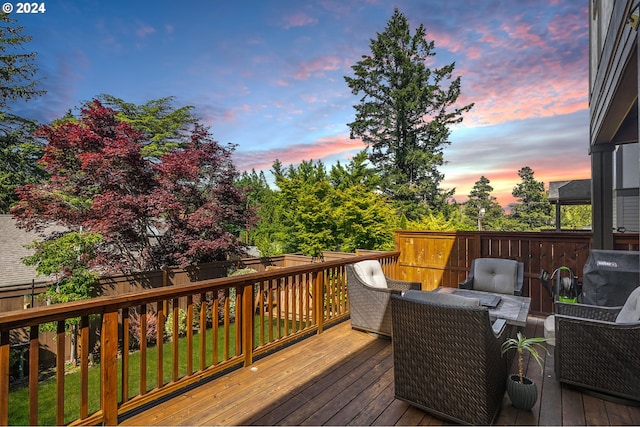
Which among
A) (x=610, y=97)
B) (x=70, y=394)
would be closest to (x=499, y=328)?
(x=610, y=97)

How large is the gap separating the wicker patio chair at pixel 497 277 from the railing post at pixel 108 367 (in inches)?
162

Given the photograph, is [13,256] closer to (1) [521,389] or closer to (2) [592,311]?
(1) [521,389]

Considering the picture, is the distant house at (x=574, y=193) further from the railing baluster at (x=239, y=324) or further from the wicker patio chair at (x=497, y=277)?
the railing baluster at (x=239, y=324)

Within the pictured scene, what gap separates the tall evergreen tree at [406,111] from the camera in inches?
640

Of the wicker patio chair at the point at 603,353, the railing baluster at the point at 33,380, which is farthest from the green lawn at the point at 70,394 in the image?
the wicker patio chair at the point at 603,353

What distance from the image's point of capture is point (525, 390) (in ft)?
7.21

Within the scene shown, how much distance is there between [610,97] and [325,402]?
4.25 meters

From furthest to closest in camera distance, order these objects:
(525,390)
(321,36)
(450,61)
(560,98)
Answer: (450,61) < (321,36) < (560,98) < (525,390)

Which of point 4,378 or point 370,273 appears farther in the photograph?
point 370,273

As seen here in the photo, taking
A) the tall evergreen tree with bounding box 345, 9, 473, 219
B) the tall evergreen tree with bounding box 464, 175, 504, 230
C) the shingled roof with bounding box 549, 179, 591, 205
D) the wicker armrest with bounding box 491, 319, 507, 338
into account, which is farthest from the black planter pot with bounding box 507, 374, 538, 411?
the tall evergreen tree with bounding box 464, 175, 504, 230

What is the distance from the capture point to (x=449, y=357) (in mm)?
2039

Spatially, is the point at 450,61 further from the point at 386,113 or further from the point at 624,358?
the point at 624,358

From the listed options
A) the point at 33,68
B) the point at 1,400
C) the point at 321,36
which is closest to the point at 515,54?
the point at 321,36

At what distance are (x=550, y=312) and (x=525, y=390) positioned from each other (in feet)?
11.3
